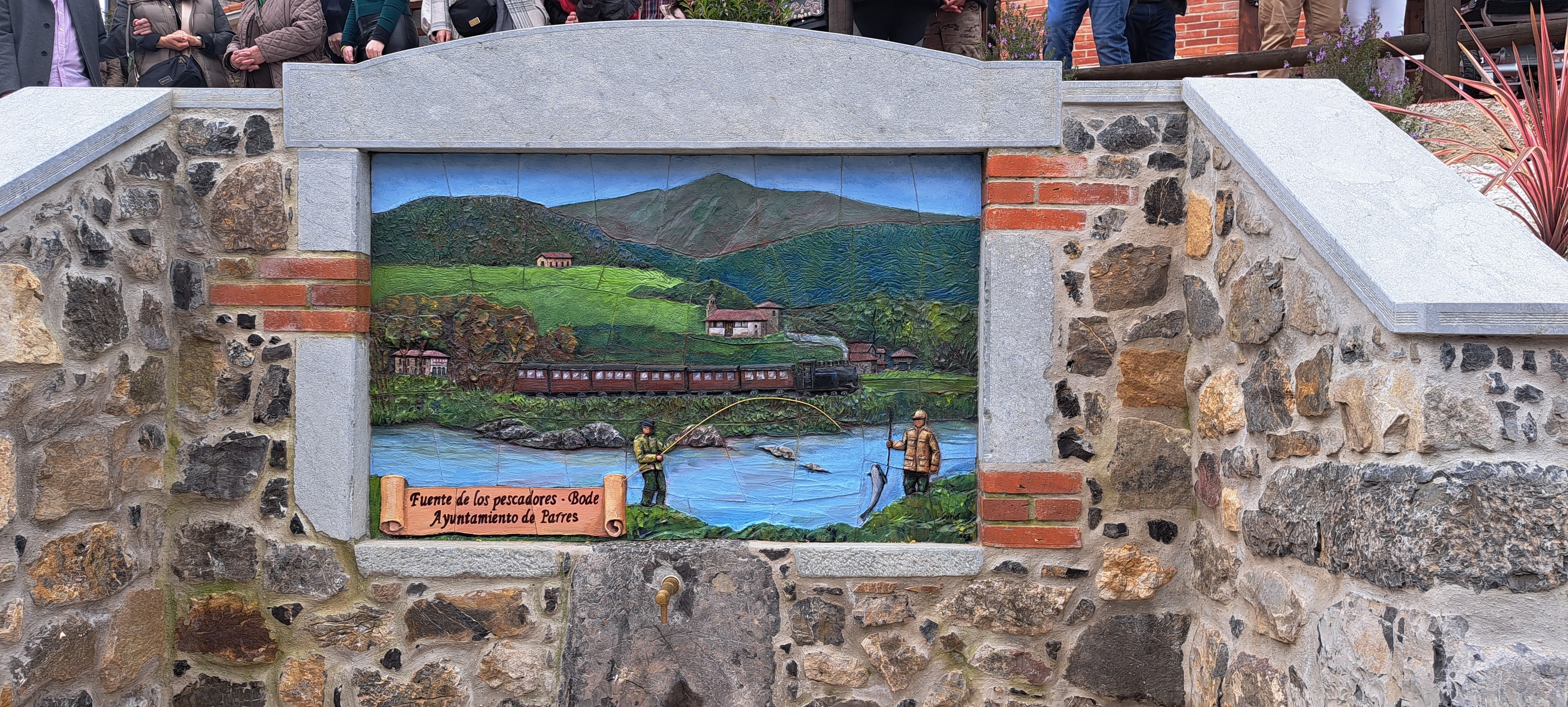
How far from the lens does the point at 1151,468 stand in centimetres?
318

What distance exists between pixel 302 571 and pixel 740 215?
6.18 feet

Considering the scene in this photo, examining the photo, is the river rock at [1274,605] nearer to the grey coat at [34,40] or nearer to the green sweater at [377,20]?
the green sweater at [377,20]

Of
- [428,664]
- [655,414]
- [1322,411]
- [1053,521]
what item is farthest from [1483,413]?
[428,664]

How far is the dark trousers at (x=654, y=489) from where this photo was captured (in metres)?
3.33

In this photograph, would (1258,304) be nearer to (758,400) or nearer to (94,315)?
(758,400)

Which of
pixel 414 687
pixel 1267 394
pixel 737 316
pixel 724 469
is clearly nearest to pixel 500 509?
pixel 414 687

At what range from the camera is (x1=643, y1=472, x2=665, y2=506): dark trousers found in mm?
3332

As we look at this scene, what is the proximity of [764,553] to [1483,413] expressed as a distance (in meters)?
2.02

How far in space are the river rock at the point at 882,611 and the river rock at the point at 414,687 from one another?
1345 mm

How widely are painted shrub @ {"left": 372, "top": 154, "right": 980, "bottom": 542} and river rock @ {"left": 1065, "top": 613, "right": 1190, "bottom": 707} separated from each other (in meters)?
0.55

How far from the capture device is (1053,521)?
319cm

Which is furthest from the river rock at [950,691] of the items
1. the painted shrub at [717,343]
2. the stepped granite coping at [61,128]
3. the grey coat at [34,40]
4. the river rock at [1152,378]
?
the grey coat at [34,40]

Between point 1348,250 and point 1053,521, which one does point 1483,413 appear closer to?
point 1348,250

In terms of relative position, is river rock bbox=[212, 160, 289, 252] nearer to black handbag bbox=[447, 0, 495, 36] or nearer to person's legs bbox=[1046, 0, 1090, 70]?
black handbag bbox=[447, 0, 495, 36]
